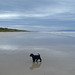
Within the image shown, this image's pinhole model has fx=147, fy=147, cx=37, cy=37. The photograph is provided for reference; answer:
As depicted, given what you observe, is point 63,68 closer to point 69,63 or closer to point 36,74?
point 69,63

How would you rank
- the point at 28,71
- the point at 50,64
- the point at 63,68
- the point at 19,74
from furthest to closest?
the point at 50,64 → the point at 63,68 → the point at 28,71 → the point at 19,74

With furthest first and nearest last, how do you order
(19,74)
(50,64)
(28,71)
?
(50,64) → (28,71) → (19,74)

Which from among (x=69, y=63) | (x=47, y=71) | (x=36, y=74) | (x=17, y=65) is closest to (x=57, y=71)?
(x=47, y=71)

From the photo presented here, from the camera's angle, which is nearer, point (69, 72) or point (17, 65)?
point (69, 72)

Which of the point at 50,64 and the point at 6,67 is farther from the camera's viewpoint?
the point at 50,64

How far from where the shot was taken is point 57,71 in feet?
18.2

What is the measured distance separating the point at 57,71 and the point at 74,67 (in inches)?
37.5

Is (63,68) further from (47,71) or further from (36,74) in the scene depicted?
(36,74)

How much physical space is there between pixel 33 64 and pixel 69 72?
5.95 ft

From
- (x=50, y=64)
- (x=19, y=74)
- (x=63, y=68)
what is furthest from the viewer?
(x=50, y=64)

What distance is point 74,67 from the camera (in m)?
6.10

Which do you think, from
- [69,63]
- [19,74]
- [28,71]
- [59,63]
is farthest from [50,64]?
[19,74]

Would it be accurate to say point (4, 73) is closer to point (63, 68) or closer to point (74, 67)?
point (63, 68)

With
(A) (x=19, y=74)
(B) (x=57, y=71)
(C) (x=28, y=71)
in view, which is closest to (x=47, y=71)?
(B) (x=57, y=71)
